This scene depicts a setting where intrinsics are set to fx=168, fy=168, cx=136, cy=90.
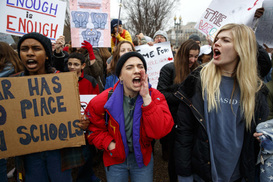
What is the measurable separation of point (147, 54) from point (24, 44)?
2644mm

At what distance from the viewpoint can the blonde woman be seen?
4.98 ft

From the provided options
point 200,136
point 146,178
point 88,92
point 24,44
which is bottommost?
point 146,178

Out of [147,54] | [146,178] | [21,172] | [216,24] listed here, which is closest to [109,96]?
[146,178]

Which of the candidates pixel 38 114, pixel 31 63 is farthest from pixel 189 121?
pixel 31 63

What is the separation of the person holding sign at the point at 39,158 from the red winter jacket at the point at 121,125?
0.33 meters

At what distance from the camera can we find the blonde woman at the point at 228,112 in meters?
1.52

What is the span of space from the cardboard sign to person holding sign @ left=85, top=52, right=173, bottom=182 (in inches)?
8.6

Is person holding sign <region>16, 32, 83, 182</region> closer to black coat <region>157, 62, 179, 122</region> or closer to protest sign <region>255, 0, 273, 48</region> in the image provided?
black coat <region>157, 62, 179, 122</region>

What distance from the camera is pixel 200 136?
159cm

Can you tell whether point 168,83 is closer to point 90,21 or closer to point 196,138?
→ point 196,138

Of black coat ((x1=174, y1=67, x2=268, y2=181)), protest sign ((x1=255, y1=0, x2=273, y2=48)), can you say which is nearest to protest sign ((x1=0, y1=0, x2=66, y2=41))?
black coat ((x1=174, y1=67, x2=268, y2=181))

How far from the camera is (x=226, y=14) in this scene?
10.0 feet

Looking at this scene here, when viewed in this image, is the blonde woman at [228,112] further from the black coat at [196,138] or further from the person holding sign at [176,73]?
the person holding sign at [176,73]

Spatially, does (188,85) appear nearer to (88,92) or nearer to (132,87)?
(132,87)
